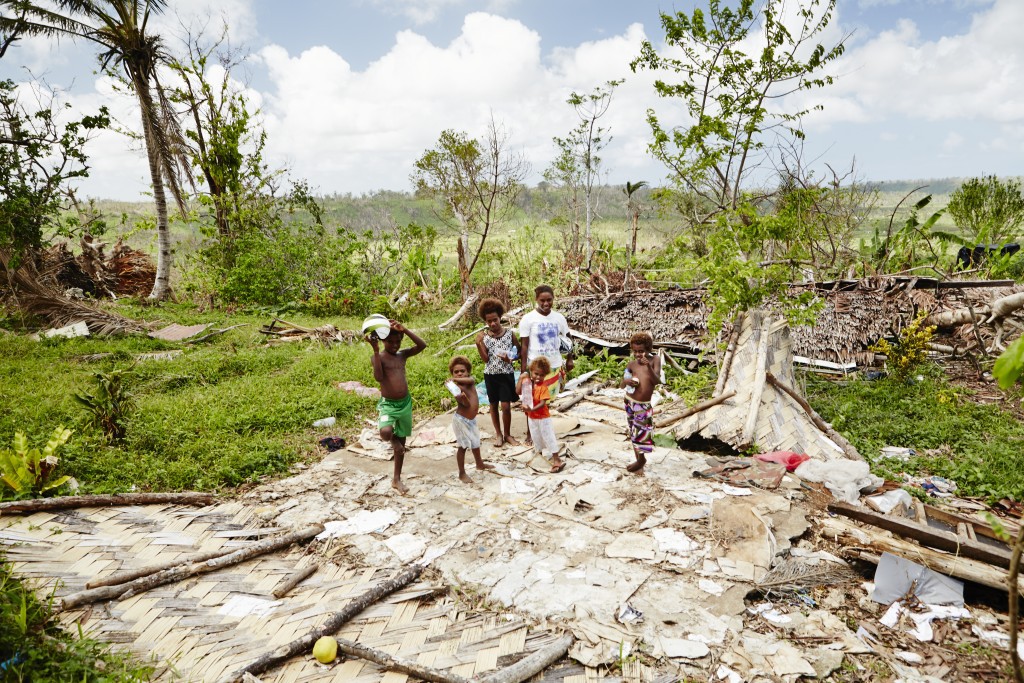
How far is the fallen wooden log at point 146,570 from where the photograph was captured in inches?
128

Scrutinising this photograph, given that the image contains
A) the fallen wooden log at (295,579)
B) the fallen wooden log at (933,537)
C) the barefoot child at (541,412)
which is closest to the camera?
the fallen wooden log at (933,537)

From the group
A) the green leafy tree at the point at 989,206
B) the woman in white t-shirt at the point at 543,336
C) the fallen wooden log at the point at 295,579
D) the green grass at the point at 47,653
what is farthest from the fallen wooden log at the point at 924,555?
the green leafy tree at the point at 989,206

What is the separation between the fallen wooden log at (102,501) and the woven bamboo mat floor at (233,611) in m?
0.09

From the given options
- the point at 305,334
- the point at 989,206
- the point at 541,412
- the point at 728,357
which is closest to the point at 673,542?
the point at 541,412

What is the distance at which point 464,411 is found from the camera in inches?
192

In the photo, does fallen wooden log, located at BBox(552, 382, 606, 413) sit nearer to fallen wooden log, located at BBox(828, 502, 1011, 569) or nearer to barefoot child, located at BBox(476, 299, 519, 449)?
barefoot child, located at BBox(476, 299, 519, 449)

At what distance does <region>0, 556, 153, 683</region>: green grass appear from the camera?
2488 mm

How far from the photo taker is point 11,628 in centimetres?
263

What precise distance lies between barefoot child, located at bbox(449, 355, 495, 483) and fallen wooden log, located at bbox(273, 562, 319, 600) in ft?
5.09

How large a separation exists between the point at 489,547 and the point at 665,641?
142 cm

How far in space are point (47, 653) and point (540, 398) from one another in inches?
144

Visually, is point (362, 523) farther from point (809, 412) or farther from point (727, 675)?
point (809, 412)

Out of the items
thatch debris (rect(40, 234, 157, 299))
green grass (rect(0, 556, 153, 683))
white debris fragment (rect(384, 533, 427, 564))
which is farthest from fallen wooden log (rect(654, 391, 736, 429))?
thatch debris (rect(40, 234, 157, 299))

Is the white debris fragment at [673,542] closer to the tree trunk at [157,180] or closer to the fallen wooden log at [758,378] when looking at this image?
the fallen wooden log at [758,378]
